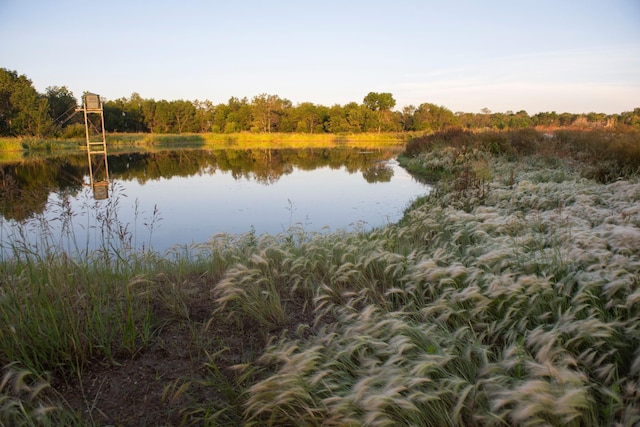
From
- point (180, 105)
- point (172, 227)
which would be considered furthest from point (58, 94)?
point (172, 227)

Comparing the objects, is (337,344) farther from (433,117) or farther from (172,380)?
(433,117)

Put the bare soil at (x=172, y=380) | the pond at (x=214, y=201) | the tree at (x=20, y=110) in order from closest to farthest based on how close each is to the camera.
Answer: the bare soil at (x=172, y=380) → the pond at (x=214, y=201) → the tree at (x=20, y=110)

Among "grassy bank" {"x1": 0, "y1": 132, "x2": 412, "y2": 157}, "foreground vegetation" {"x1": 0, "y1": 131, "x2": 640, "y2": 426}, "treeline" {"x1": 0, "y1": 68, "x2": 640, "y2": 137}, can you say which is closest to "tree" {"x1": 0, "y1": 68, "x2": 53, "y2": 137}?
"grassy bank" {"x1": 0, "y1": 132, "x2": 412, "y2": 157}

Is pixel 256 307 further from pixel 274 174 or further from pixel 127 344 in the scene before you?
pixel 274 174

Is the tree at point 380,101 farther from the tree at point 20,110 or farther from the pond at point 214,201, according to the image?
the pond at point 214,201

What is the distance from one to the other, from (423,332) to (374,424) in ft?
3.13

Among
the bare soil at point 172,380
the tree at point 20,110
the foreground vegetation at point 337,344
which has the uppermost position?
the tree at point 20,110

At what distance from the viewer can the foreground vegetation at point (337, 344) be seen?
2.00 metres

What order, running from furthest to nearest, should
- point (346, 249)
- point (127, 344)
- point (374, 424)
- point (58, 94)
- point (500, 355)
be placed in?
point (58, 94)
point (346, 249)
point (127, 344)
point (500, 355)
point (374, 424)

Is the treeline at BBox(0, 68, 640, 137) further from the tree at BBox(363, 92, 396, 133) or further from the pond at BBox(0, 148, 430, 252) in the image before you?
the pond at BBox(0, 148, 430, 252)

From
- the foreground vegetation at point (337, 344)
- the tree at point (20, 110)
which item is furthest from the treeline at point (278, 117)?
the foreground vegetation at point (337, 344)

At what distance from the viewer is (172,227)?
927 centimetres

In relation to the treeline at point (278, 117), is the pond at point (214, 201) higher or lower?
lower

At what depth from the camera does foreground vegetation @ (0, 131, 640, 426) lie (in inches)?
78.9
